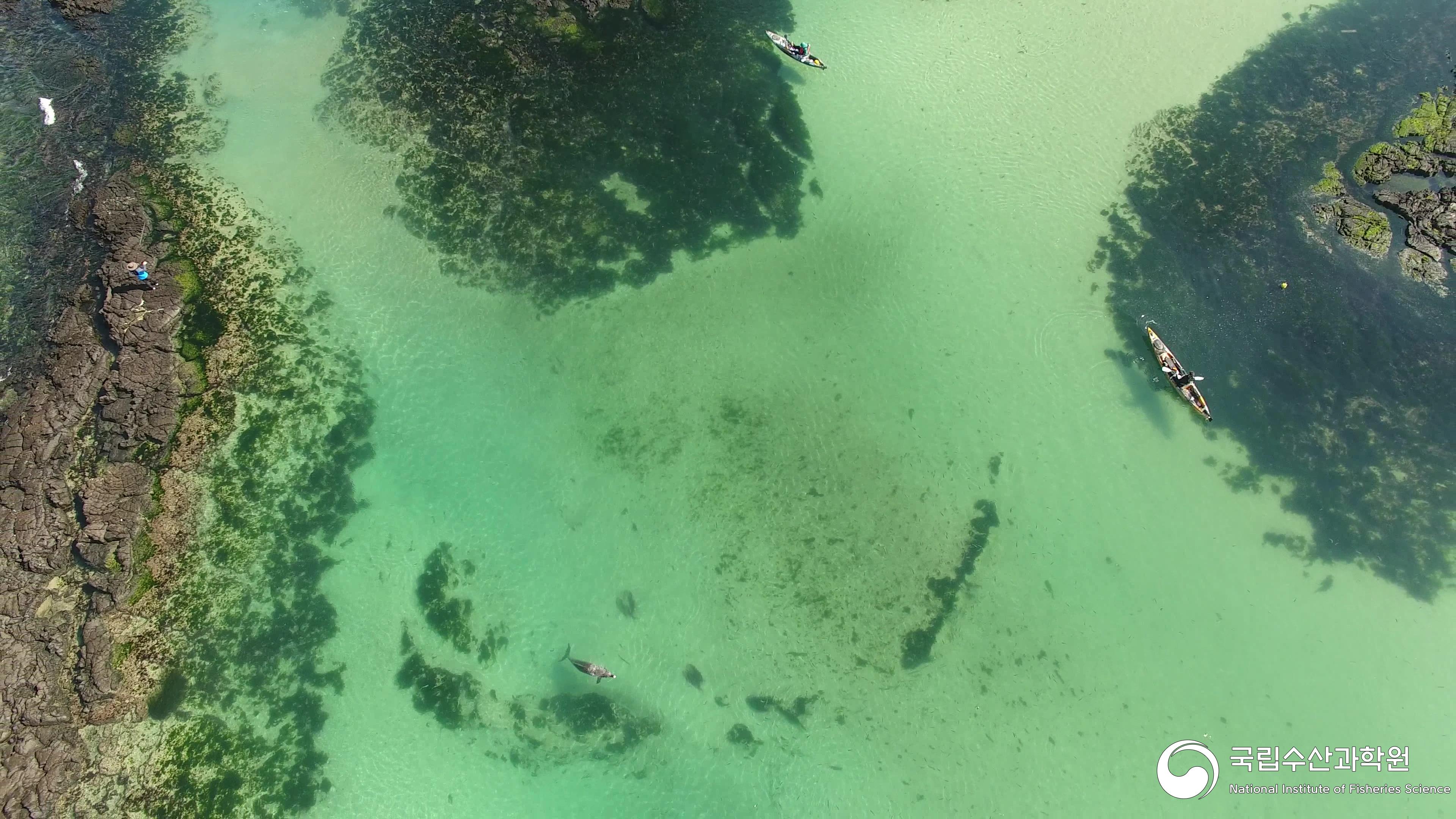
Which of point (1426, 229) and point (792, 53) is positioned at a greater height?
point (792, 53)

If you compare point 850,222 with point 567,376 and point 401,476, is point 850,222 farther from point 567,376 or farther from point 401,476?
point 401,476

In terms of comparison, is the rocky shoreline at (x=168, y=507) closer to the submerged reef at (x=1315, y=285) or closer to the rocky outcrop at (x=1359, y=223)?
the submerged reef at (x=1315, y=285)

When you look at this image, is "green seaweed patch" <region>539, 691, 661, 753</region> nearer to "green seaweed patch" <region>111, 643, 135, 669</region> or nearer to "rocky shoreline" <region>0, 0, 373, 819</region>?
"rocky shoreline" <region>0, 0, 373, 819</region>

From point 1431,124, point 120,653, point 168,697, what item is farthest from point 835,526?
point 1431,124

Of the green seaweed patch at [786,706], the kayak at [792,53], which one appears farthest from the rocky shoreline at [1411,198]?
the green seaweed patch at [786,706]

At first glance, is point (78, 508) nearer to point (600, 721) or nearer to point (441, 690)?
point (441, 690)

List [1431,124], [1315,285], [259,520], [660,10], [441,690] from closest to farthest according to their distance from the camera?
[441,690]
[259,520]
[1315,285]
[1431,124]
[660,10]
